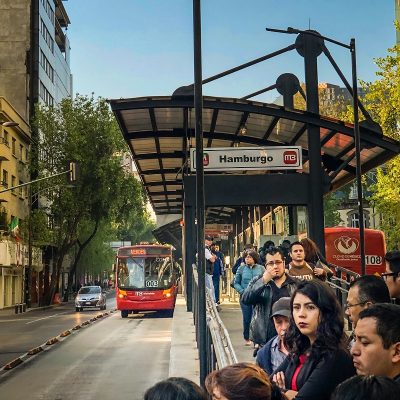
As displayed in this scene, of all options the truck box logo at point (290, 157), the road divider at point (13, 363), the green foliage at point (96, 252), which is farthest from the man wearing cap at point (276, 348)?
the green foliage at point (96, 252)

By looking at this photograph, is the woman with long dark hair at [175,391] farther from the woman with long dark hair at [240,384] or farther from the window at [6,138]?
the window at [6,138]

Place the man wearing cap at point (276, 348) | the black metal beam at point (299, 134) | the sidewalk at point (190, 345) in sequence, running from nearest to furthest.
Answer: the man wearing cap at point (276, 348), the sidewalk at point (190, 345), the black metal beam at point (299, 134)

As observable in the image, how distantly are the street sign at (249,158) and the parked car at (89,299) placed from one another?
31.3 metres

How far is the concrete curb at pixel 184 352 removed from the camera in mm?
10645

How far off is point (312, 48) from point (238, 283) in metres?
6.80

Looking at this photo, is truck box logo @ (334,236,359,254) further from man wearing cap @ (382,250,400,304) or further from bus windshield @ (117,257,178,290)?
man wearing cap @ (382,250,400,304)

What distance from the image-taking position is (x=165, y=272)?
108 feet

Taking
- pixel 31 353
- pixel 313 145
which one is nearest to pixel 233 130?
pixel 313 145

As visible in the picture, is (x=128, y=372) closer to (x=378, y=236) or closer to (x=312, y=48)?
(x=312, y=48)

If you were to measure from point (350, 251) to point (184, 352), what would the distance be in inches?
523

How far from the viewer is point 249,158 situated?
45.2 ft

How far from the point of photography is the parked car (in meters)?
43.8

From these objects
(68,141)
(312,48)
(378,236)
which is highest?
(68,141)

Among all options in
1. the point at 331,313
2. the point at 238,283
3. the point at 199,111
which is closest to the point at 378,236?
the point at 238,283
